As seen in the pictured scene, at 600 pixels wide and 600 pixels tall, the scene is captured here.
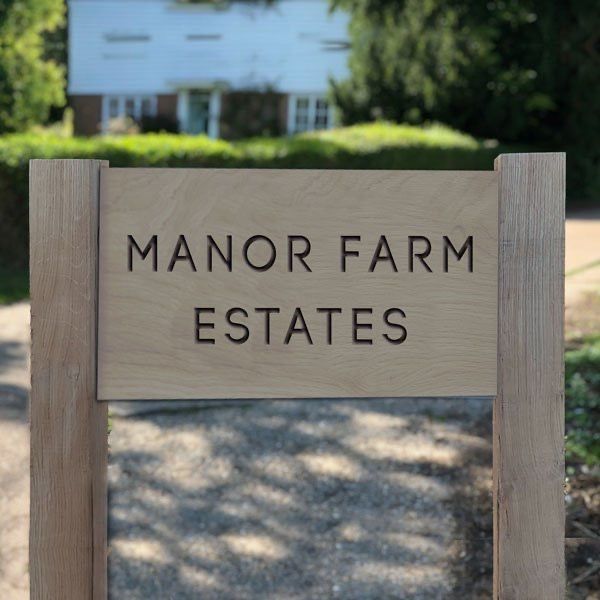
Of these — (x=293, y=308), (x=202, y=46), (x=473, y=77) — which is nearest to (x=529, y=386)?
(x=293, y=308)

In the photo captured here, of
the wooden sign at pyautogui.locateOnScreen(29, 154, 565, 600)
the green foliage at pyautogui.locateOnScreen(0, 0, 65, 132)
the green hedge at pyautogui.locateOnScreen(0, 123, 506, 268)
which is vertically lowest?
the wooden sign at pyautogui.locateOnScreen(29, 154, 565, 600)

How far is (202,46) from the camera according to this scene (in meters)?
22.6

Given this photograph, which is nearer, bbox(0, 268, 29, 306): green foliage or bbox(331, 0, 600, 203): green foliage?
bbox(0, 268, 29, 306): green foliage

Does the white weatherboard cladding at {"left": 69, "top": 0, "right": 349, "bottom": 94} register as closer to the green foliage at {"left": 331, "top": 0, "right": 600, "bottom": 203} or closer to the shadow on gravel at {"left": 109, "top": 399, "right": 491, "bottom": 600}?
the green foliage at {"left": 331, "top": 0, "right": 600, "bottom": 203}

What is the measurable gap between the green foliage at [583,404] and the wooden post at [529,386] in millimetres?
2126

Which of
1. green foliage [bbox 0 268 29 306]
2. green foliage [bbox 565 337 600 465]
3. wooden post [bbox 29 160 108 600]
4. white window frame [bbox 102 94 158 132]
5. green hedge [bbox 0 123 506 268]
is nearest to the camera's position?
wooden post [bbox 29 160 108 600]

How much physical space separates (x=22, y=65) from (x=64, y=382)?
556 inches

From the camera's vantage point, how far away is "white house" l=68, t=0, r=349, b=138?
22.3m

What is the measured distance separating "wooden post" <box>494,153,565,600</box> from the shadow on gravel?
4.34ft

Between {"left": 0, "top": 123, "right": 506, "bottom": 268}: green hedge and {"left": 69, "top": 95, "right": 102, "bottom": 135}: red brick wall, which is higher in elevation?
{"left": 69, "top": 95, "right": 102, "bottom": 135}: red brick wall

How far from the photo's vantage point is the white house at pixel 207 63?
2227cm

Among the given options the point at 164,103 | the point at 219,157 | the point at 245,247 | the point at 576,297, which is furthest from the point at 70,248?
the point at 164,103

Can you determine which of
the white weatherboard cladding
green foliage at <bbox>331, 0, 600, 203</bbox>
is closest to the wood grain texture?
green foliage at <bbox>331, 0, 600, 203</bbox>

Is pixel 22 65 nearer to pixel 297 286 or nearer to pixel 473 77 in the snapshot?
pixel 473 77
